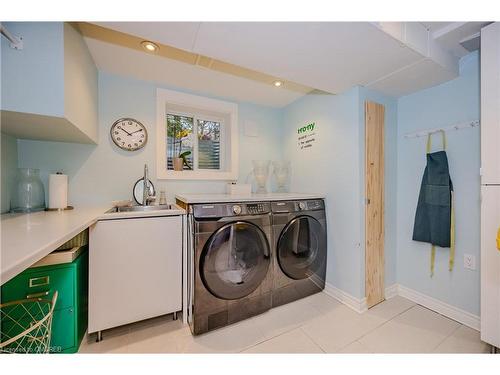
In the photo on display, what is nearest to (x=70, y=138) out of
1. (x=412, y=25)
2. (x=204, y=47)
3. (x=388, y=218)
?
(x=204, y=47)

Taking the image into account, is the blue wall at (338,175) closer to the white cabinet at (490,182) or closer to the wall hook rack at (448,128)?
the wall hook rack at (448,128)

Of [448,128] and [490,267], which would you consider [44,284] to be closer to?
[490,267]

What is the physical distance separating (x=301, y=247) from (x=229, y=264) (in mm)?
764

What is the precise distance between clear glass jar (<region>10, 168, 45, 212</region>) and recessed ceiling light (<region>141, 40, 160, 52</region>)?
4.37ft

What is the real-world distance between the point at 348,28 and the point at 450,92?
1298mm

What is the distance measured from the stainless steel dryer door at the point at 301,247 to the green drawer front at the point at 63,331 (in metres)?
1.52

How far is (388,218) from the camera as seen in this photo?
2.01 meters

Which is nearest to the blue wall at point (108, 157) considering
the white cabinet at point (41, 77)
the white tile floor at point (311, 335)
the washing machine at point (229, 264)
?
the white cabinet at point (41, 77)

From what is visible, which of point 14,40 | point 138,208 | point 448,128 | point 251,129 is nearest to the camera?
point 14,40

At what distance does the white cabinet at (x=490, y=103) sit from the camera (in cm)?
122

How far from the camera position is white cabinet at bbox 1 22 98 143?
3.34ft

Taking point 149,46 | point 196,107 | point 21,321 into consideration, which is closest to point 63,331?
point 21,321

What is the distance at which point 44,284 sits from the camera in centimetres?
118

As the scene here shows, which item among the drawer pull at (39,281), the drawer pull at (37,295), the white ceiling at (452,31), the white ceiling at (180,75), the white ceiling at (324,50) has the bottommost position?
the drawer pull at (37,295)
